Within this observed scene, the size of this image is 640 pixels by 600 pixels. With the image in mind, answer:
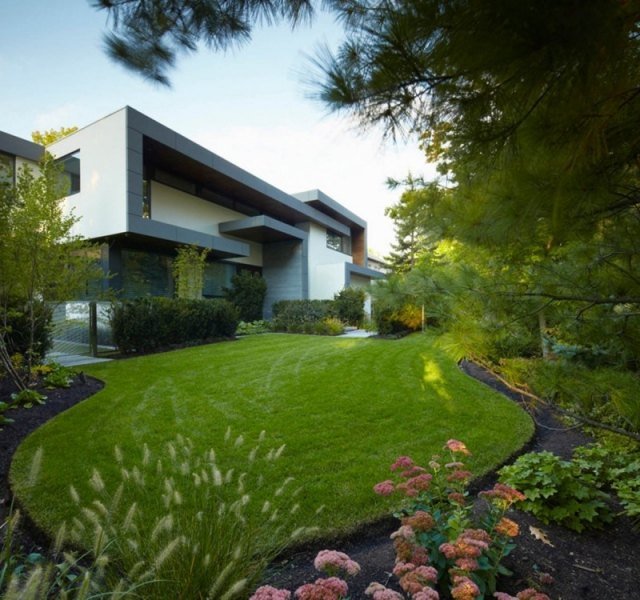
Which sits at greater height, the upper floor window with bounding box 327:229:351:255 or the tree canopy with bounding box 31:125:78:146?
the tree canopy with bounding box 31:125:78:146

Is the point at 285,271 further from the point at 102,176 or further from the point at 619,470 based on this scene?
the point at 619,470

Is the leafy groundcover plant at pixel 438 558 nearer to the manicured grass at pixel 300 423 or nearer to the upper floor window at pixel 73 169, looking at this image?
the manicured grass at pixel 300 423

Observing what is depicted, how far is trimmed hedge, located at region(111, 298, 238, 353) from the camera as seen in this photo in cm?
941

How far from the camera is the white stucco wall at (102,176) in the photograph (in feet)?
37.1

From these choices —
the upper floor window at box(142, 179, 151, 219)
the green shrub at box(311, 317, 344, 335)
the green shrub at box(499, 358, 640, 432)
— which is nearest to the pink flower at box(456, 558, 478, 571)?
the green shrub at box(499, 358, 640, 432)

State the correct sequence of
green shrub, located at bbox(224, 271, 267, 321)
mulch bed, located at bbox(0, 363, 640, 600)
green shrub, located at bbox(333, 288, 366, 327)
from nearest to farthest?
1. mulch bed, located at bbox(0, 363, 640, 600)
2. green shrub, located at bbox(224, 271, 267, 321)
3. green shrub, located at bbox(333, 288, 366, 327)

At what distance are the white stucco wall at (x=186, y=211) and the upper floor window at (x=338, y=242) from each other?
8.15 metres

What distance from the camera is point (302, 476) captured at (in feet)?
10.7

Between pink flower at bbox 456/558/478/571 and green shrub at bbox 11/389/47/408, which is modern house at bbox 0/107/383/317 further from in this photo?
pink flower at bbox 456/558/478/571

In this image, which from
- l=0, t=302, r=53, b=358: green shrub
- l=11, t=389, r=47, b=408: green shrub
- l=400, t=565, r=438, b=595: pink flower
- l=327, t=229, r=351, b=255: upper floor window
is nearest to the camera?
l=400, t=565, r=438, b=595: pink flower

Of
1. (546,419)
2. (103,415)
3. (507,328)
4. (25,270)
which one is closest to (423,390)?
(546,419)

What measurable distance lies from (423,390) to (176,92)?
5.46 meters

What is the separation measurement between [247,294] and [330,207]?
966cm

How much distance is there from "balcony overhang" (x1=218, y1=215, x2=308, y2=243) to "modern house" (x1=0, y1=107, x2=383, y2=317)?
5 centimetres
